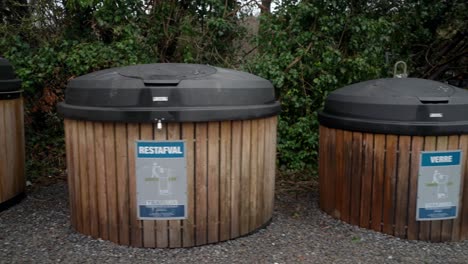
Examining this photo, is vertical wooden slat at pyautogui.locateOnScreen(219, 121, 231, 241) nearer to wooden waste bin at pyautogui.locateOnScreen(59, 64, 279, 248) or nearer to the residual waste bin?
wooden waste bin at pyautogui.locateOnScreen(59, 64, 279, 248)

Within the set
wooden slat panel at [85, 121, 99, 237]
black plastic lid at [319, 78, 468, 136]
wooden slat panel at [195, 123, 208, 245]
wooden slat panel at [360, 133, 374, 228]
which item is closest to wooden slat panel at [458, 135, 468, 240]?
black plastic lid at [319, 78, 468, 136]

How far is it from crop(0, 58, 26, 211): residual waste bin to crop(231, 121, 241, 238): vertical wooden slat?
2.14 meters

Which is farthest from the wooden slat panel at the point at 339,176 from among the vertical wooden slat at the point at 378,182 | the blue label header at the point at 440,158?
the blue label header at the point at 440,158

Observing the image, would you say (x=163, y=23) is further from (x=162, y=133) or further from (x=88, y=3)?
(x=162, y=133)

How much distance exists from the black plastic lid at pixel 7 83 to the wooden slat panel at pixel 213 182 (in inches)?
80.1

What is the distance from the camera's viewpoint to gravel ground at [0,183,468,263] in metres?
2.98

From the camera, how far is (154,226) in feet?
10.1

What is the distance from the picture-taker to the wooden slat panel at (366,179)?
3396 millimetres

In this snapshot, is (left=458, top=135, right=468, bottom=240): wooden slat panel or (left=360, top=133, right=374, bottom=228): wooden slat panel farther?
(left=360, top=133, right=374, bottom=228): wooden slat panel

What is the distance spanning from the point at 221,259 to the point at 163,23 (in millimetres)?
4110

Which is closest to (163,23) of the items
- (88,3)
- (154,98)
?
(88,3)

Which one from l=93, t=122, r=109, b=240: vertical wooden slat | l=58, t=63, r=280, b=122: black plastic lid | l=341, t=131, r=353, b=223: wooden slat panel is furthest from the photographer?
l=341, t=131, r=353, b=223: wooden slat panel

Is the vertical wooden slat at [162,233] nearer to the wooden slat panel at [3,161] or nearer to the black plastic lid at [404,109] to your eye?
the black plastic lid at [404,109]

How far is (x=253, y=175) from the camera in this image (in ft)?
10.9
